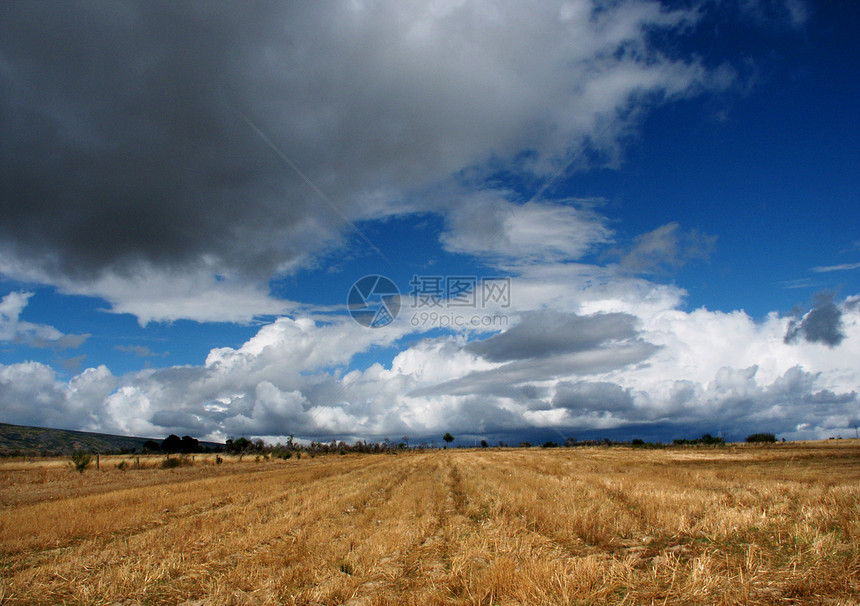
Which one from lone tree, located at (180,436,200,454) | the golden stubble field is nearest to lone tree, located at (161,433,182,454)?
lone tree, located at (180,436,200,454)

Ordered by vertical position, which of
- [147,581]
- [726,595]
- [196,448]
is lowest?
[196,448]

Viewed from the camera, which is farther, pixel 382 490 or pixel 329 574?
pixel 382 490

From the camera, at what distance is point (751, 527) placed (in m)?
11.1

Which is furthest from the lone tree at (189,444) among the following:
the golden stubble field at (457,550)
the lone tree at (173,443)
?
the golden stubble field at (457,550)

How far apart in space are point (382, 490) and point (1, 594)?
18852 mm

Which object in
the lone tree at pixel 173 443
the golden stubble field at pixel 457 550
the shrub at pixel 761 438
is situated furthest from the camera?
the lone tree at pixel 173 443

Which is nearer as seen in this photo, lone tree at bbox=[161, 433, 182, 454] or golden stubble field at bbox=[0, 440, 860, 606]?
golden stubble field at bbox=[0, 440, 860, 606]

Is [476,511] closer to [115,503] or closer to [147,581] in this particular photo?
[147,581]

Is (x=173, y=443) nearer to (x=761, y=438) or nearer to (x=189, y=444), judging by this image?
(x=189, y=444)

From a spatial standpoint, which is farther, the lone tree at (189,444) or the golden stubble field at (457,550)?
the lone tree at (189,444)

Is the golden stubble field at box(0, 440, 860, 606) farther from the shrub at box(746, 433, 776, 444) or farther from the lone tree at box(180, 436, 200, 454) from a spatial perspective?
the lone tree at box(180, 436, 200, 454)

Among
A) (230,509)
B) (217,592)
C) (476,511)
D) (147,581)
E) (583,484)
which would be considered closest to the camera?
(217,592)

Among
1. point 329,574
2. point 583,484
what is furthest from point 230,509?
point 583,484

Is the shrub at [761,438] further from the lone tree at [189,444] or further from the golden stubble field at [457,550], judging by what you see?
the lone tree at [189,444]
